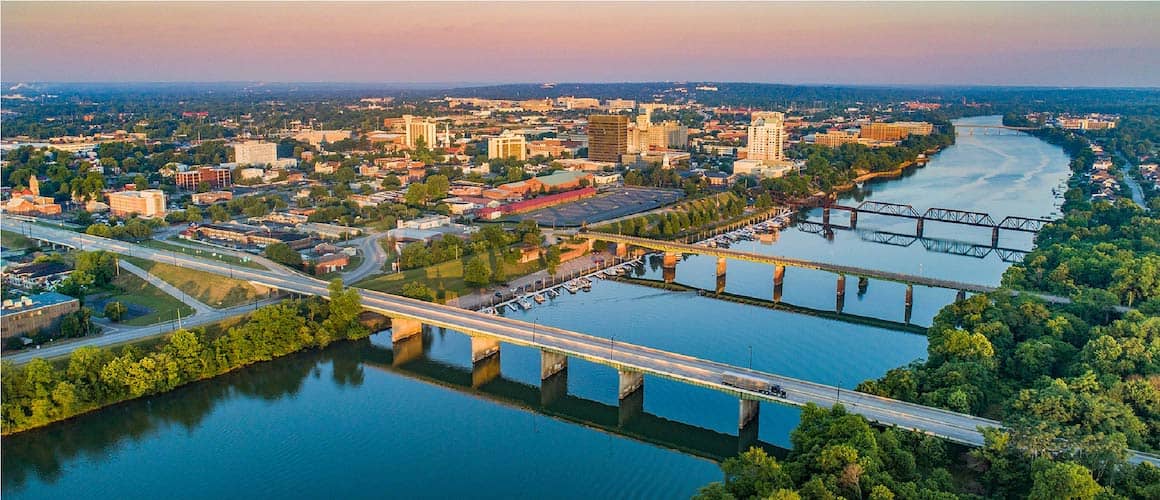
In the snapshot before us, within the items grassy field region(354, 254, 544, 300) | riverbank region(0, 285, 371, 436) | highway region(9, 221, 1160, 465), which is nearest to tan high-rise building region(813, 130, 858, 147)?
grassy field region(354, 254, 544, 300)

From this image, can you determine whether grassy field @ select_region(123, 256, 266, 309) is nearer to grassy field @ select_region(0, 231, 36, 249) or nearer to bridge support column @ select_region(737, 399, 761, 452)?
grassy field @ select_region(0, 231, 36, 249)

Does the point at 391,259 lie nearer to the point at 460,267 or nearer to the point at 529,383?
the point at 460,267

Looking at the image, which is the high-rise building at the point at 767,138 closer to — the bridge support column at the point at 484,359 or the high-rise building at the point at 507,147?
the high-rise building at the point at 507,147

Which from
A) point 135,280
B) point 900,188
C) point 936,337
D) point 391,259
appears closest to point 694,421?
point 936,337

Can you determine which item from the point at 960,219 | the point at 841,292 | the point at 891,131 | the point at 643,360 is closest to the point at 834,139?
the point at 891,131

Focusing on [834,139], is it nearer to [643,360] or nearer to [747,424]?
[643,360]

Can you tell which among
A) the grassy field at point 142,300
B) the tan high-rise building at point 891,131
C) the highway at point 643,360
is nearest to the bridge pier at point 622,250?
the highway at point 643,360
